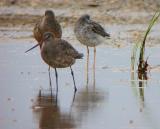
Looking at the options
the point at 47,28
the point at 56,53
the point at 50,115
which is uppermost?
the point at 47,28

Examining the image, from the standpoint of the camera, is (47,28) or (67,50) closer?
(67,50)

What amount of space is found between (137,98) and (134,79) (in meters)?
1.65

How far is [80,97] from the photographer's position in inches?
472

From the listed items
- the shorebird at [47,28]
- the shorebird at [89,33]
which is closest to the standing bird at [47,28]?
the shorebird at [47,28]

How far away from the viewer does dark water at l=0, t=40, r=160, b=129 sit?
1026 centimetres

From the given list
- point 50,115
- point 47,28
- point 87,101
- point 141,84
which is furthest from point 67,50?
point 47,28

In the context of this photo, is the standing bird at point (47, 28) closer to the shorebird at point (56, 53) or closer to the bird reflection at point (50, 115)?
the shorebird at point (56, 53)

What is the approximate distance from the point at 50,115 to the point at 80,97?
134 cm

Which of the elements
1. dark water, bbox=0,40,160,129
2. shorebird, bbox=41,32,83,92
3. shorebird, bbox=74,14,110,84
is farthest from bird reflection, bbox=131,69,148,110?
shorebird, bbox=74,14,110,84

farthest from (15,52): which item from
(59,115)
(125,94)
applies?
(59,115)

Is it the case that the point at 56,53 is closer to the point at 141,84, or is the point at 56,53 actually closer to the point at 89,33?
the point at 141,84

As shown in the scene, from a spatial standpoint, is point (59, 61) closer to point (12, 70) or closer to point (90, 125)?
point (12, 70)

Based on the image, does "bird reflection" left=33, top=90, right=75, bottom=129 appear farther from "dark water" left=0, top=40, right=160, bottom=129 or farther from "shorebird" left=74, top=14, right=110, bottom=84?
"shorebird" left=74, top=14, right=110, bottom=84

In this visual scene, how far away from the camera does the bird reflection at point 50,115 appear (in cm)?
1007
